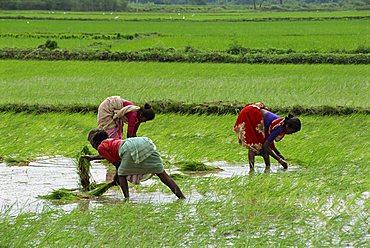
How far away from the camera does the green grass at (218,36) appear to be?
21.4 m

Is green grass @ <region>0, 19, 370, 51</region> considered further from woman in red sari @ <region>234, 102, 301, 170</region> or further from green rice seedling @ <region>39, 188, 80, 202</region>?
green rice seedling @ <region>39, 188, 80, 202</region>

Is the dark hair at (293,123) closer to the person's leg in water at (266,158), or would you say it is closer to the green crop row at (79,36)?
the person's leg in water at (266,158)

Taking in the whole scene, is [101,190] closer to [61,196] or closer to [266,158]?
[61,196]

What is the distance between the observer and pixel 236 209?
558 cm

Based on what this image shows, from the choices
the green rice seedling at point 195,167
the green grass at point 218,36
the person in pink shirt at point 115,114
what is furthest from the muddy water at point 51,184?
the green grass at point 218,36

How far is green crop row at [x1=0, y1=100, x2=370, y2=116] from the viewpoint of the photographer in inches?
410

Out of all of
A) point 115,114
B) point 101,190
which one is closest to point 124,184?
point 101,190

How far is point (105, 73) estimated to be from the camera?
15.4m

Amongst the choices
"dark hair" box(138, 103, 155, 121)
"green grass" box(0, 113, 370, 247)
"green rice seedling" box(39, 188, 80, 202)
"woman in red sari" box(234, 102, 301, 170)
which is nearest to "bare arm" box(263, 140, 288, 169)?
"woman in red sari" box(234, 102, 301, 170)

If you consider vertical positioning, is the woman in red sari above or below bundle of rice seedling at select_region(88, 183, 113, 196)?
above

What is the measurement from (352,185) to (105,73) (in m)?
9.69

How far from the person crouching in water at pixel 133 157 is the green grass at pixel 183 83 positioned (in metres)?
4.92

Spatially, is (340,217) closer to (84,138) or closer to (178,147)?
(178,147)

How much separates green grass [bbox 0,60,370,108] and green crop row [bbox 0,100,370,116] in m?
0.29
